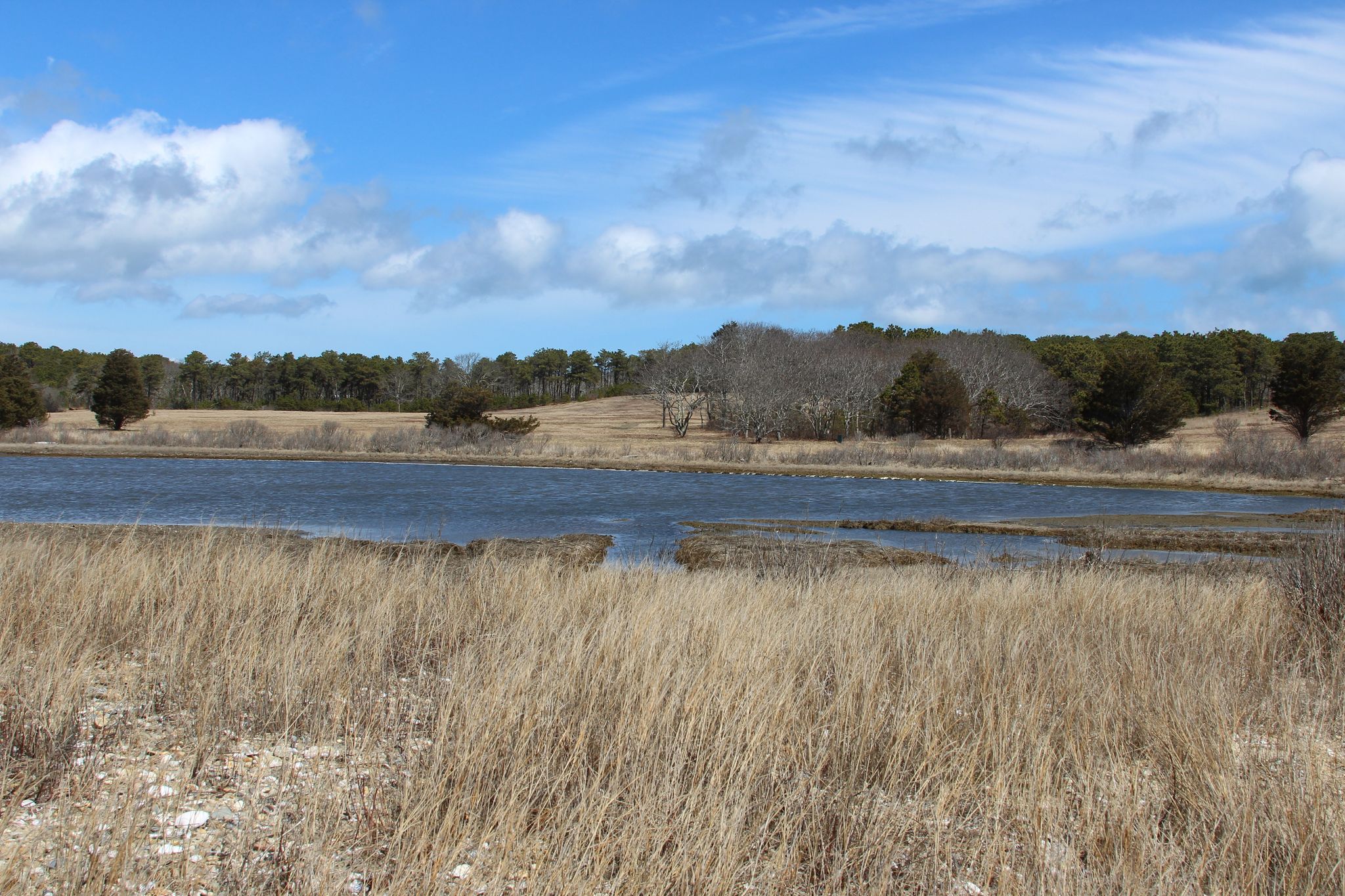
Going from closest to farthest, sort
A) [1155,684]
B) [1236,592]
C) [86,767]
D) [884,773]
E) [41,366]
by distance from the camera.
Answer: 1. [86,767]
2. [884,773]
3. [1155,684]
4. [1236,592]
5. [41,366]

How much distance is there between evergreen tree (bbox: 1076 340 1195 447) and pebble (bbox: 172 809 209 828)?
66.5m

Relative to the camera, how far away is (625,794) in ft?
15.6

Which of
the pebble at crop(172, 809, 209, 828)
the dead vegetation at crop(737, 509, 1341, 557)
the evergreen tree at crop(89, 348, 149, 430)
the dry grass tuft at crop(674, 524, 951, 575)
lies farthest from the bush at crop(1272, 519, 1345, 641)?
the evergreen tree at crop(89, 348, 149, 430)

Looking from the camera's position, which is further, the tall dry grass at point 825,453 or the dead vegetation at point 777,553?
the tall dry grass at point 825,453

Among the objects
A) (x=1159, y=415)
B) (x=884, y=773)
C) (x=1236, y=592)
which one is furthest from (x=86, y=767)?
(x=1159, y=415)

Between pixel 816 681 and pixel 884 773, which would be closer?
pixel 884 773

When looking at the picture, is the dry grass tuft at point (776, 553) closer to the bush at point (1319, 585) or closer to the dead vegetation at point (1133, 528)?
the dead vegetation at point (1133, 528)

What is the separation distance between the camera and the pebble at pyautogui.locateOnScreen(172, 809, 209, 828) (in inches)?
173

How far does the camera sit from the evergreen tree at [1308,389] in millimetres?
62875

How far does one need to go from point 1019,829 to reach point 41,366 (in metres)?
154

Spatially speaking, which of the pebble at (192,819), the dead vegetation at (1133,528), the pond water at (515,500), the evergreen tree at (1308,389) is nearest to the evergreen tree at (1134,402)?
the evergreen tree at (1308,389)

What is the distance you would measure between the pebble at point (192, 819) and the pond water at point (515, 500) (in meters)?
13.7

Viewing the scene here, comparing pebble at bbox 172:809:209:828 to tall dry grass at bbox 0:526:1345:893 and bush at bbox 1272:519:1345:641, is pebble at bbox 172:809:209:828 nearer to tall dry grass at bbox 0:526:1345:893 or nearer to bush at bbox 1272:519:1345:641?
tall dry grass at bbox 0:526:1345:893

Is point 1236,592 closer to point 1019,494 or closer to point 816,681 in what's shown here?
point 816,681
